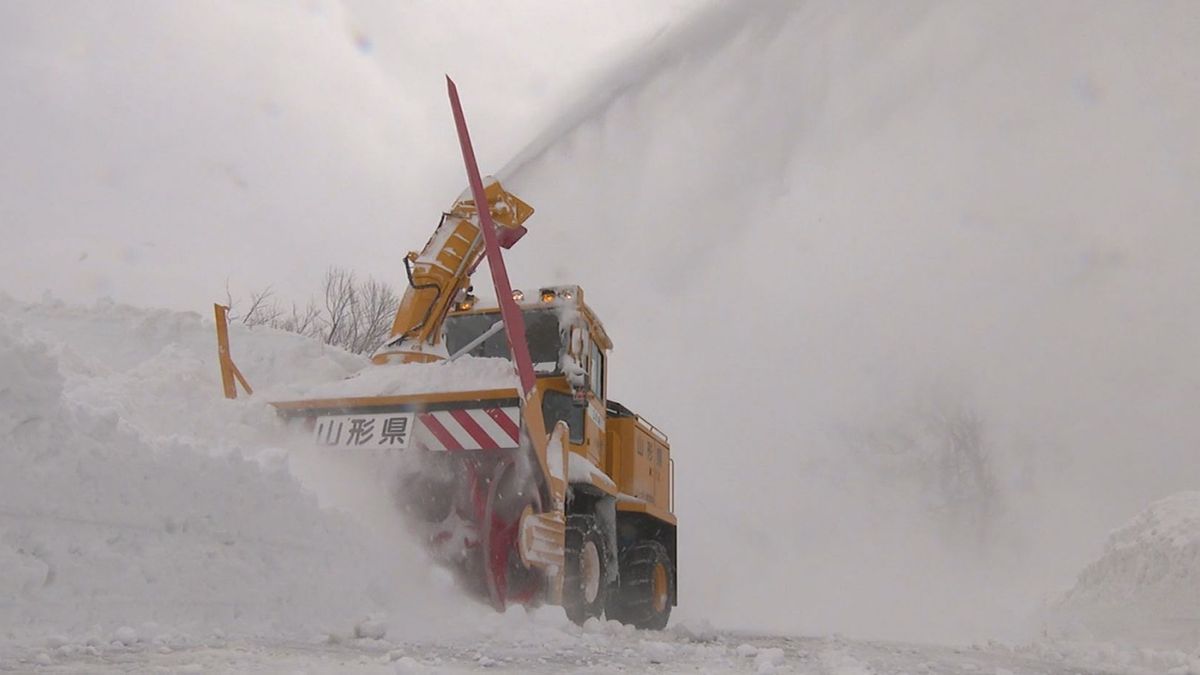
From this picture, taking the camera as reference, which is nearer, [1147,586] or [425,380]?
[425,380]

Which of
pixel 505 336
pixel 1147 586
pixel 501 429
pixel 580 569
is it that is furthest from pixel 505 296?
pixel 1147 586

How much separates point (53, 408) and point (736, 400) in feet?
51.8

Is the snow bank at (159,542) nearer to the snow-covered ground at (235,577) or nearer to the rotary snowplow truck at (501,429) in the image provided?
the snow-covered ground at (235,577)

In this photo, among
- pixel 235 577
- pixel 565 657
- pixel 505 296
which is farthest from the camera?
pixel 505 296

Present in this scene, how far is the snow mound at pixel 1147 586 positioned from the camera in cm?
817

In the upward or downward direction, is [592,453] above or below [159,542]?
above

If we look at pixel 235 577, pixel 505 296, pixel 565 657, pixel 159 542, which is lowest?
pixel 565 657

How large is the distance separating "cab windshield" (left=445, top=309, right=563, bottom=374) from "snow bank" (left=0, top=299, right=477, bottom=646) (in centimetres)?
205

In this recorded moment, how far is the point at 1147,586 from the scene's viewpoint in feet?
29.1

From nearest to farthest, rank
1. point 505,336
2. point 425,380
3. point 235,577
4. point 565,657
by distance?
point 235,577
point 565,657
point 425,380
point 505,336

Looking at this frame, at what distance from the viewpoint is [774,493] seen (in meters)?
19.8

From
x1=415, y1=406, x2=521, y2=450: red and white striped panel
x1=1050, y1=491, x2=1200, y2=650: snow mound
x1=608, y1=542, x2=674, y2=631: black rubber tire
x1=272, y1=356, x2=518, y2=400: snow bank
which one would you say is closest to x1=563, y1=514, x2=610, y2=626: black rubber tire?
x1=608, y1=542, x2=674, y2=631: black rubber tire

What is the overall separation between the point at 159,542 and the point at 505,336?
367 cm

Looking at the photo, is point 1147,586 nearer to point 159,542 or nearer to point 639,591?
point 639,591
